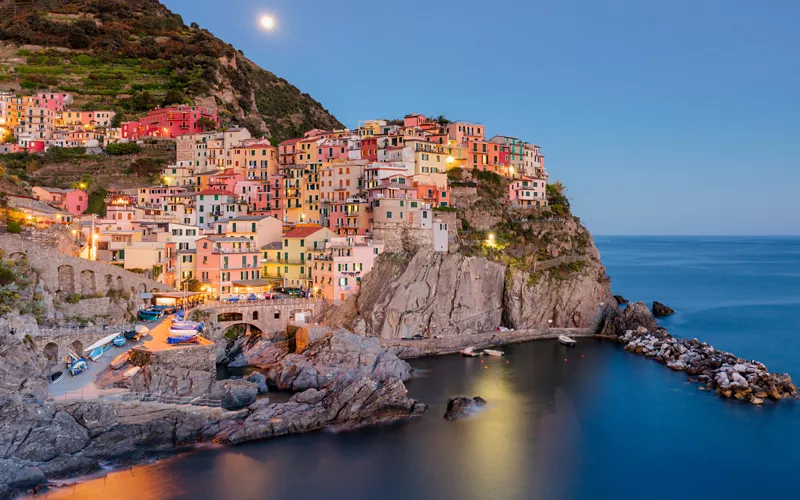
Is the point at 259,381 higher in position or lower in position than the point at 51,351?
lower

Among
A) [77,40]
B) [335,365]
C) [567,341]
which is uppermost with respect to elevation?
[77,40]

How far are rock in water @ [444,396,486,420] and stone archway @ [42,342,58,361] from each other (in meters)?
18.1

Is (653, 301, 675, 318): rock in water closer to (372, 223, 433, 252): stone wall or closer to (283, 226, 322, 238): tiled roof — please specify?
(372, 223, 433, 252): stone wall

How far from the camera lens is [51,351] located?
1090 inches

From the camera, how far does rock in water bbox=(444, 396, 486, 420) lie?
29.6 meters

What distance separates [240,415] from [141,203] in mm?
31159

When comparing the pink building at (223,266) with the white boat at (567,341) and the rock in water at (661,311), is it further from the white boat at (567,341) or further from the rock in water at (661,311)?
the rock in water at (661,311)

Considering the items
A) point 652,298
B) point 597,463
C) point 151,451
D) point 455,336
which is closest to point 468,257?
point 455,336

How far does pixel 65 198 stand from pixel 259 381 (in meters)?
29.6

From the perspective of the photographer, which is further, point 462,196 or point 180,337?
point 462,196

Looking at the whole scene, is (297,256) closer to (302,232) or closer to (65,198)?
(302,232)

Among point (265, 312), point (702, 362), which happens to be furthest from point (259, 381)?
point (702, 362)

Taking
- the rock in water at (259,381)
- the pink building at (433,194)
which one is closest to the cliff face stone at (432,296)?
the pink building at (433,194)

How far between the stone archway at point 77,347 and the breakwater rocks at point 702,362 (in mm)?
32880
